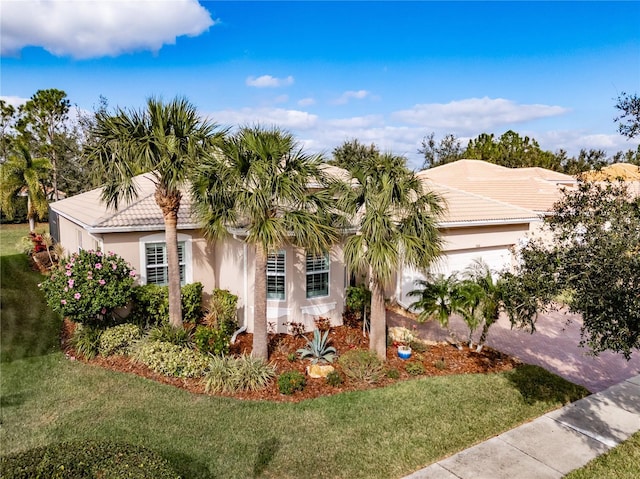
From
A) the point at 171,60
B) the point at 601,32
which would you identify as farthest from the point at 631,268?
the point at 171,60

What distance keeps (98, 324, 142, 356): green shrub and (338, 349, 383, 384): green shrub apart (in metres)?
6.03

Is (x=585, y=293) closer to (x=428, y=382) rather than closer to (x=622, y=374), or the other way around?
(x=428, y=382)

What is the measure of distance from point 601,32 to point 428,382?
43.4ft

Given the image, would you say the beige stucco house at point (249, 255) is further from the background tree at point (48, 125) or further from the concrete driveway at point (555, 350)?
the background tree at point (48, 125)

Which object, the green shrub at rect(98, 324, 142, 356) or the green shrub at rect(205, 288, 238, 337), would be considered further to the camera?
the green shrub at rect(205, 288, 238, 337)

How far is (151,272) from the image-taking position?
13.7m

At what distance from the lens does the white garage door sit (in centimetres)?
1619

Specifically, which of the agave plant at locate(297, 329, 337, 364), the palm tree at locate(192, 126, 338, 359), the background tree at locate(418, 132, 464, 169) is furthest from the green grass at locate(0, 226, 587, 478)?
the background tree at locate(418, 132, 464, 169)

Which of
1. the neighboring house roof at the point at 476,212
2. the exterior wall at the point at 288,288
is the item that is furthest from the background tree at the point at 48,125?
the neighboring house roof at the point at 476,212

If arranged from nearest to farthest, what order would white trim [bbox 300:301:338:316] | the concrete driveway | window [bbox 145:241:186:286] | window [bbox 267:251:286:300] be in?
the concrete driveway < window [bbox 267:251:286:300] < white trim [bbox 300:301:338:316] < window [bbox 145:241:186:286]

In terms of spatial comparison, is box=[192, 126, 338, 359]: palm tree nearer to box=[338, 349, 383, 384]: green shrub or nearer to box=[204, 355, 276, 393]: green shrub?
box=[204, 355, 276, 393]: green shrub

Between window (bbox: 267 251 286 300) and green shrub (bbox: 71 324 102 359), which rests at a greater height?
window (bbox: 267 251 286 300)

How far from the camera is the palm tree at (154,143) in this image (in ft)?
33.7

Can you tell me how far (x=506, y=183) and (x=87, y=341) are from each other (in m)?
24.5
